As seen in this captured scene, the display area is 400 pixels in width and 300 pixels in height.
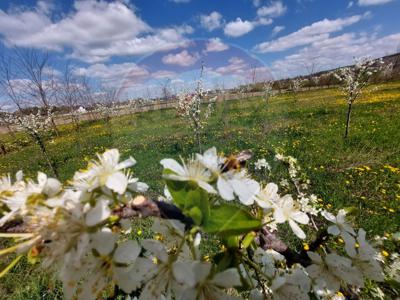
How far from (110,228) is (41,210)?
14 cm

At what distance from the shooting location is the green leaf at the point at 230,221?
2.05 ft

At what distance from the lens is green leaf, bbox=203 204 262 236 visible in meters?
0.62

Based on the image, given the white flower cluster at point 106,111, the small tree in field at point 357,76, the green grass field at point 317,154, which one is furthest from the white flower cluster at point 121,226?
the white flower cluster at point 106,111

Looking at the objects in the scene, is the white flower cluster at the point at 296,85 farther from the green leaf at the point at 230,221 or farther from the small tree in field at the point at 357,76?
the green leaf at the point at 230,221

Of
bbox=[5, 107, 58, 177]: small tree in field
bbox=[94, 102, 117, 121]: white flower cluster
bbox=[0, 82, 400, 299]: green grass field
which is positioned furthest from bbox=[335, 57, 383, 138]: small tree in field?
bbox=[94, 102, 117, 121]: white flower cluster

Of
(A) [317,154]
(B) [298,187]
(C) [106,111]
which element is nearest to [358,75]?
(A) [317,154]

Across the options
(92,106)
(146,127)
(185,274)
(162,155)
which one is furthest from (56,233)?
(92,106)

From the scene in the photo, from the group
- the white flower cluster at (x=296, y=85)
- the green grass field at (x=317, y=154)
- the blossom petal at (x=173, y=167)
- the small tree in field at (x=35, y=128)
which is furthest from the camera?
the white flower cluster at (x=296, y=85)

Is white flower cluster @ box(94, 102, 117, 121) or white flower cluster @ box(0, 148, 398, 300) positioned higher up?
white flower cluster @ box(0, 148, 398, 300)

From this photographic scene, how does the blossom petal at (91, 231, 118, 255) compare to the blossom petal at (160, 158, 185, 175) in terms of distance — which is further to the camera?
the blossom petal at (160, 158, 185, 175)

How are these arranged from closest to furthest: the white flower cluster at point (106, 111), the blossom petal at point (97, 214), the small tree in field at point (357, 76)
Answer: the blossom petal at point (97, 214) → the small tree in field at point (357, 76) → the white flower cluster at point (106, 111)

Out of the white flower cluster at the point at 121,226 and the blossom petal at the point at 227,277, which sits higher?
the white flower cluster at the point at 121,226

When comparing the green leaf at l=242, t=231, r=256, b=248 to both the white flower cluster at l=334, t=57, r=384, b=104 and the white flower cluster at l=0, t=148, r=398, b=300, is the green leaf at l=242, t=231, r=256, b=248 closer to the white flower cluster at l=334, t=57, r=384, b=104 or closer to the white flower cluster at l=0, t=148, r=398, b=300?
the white flower cluster at l=0, t=148, r=398, b=300

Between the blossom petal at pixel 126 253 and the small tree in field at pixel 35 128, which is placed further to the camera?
the small tree in field at pixel 35 128
